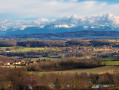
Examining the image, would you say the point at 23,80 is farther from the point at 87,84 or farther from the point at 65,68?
the point at 65,68

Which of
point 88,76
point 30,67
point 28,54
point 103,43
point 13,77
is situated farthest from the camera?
point 103,43

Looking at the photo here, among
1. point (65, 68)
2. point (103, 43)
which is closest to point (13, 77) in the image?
point (65, 68)

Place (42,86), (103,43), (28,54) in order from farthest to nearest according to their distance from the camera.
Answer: (103,43) → (28,54) → (42,86)

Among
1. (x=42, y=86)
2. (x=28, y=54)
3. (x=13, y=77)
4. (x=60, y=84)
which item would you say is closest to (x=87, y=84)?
(x=60, y=84)

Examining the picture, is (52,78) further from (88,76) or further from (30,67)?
(30,67)

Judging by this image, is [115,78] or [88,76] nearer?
[115,78]

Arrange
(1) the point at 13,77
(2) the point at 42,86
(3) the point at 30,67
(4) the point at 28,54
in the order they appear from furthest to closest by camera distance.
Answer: (4) the point at 28,54 < (3) the point at 30,67 < (1) the point at 13,77 < (2) the point at 42,86

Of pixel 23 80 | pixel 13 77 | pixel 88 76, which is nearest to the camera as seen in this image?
pixel 23 80

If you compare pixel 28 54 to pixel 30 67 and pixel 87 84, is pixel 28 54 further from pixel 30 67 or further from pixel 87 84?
pixel 87 84

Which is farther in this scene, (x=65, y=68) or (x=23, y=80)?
(x=65, y=68)
